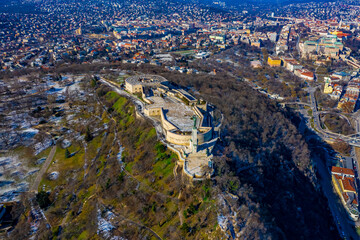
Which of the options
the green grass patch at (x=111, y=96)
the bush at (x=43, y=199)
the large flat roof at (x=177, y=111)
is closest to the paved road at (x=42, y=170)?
the bush at (x=43, y=199)

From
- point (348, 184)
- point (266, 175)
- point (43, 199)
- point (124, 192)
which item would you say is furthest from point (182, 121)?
point (348, 184)

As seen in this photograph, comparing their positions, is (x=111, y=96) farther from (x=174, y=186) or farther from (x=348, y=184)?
(x=348, y=184)

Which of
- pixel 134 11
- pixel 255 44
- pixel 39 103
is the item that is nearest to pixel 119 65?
pixel 39 103

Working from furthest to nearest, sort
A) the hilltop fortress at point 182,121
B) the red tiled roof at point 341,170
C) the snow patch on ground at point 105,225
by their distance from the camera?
1. the red tiled roof at point 341,170
2. the hilltop fortress at point 182,121
3. the snow patch on ground at point 105,225

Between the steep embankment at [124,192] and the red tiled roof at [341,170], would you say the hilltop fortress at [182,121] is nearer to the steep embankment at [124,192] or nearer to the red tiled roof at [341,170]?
the steep embankment at [124,192]

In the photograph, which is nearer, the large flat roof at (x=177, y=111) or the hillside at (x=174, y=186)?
the hillside at (x=174, y=186)

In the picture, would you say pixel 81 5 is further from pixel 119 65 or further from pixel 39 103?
pixel 39 103

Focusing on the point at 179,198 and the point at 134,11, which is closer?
the point at 179,198

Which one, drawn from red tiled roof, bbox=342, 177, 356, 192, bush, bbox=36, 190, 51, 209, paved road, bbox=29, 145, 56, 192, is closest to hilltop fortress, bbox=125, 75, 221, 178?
paved road, bbox=29, 145, 56, 192
